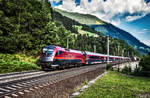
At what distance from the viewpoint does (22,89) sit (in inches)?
405

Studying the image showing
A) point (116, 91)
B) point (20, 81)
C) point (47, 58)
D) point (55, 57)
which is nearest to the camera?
point (116, 91)

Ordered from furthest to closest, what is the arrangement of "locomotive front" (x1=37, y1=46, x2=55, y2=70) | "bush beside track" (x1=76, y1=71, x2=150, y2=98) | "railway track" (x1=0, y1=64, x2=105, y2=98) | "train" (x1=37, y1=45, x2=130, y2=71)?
"train" (x1=37, y1=45, x2=130, y2=71), "locomotive front" (x1=37, y1=46, x2=55, y2=70), "railway track" (x1=0, y1=64, x2=105, y2=98), "bush beside track" (x1=76, y1=71, x2=150, y2=98)

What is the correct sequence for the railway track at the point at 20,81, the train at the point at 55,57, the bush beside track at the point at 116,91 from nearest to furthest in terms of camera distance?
1. the bush beside track at the point at 116,91
2. the railway track at the point at 20,81
3. the train at the point at 55,57

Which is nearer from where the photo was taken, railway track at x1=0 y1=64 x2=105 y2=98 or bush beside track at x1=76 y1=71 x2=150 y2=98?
bush beside track at x1=76 y1=71 x2=150 y2=98

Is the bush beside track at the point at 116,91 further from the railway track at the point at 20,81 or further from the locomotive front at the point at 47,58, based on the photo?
the locomotive front at the point at 47,58

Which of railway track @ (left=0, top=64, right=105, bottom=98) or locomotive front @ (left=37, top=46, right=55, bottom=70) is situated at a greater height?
locomotive front @ (left=37, top=46, right=55, bottom=70)

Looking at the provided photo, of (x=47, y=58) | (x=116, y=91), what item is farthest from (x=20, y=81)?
(x=47, y=58)

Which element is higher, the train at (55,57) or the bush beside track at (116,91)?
the train at (55,57)

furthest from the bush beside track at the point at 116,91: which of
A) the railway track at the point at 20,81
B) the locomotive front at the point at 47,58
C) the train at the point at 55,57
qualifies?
the train at the point at 55,57

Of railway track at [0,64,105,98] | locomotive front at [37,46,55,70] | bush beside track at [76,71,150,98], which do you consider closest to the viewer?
bush beside track at [76,71,150,98]

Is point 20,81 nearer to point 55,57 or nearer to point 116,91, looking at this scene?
point 116,91

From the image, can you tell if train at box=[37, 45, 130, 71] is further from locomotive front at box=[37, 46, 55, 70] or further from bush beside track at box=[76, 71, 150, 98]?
bush beside track at box=[76, 71, 150, 98]

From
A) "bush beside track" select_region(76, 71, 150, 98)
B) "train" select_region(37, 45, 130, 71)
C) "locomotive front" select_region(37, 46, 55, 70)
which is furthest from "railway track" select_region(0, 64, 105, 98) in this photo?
"train" select_region(37, 45, 130, 71)

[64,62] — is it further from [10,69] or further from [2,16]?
[2,16]
